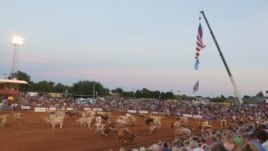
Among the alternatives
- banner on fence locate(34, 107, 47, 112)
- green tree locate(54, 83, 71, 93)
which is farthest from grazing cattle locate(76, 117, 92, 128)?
green tree locate(54, 83, 71, 93)

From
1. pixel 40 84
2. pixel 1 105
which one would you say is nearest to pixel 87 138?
pixel 1 105

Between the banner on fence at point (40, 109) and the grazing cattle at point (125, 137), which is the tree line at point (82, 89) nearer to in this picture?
the banner on fence at point (40, 109)

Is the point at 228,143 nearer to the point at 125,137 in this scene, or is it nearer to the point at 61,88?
the point at 125,137

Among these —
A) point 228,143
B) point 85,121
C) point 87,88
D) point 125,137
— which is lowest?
point 125,137

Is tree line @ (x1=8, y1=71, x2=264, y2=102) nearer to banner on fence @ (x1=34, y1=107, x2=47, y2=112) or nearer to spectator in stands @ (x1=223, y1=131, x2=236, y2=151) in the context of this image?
banner on fence @ (x1=34, y1=107, x2=47, y2=112)

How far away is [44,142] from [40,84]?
361ft

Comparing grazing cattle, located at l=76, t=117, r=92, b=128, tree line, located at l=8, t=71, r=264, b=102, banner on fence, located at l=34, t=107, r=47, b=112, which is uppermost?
tree line, located at l=8, t=71, r=264, b=102

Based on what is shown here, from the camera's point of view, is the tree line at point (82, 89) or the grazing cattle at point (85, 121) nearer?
the grazing cattle at point (85, 121)

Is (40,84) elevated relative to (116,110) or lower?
elevated

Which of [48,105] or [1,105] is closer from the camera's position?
[1,105]

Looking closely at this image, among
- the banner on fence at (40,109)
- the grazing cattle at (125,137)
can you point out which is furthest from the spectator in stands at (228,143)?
the banner on fence at (40,109)

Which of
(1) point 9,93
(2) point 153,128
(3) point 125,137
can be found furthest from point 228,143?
(1) point 9,93

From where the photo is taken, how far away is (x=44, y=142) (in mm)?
23906

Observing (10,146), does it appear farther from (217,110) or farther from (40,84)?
(40,84)
